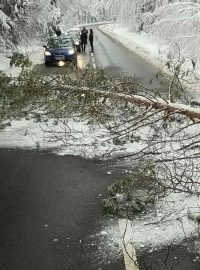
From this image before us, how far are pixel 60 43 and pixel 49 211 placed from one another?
802 inches

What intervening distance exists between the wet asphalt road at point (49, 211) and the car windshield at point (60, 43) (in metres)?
16.6

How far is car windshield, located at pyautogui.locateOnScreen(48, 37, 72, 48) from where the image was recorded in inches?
1009

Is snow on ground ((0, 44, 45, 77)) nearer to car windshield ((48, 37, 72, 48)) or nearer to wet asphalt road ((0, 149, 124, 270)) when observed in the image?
car windshield ((48, 37, 72, 48))

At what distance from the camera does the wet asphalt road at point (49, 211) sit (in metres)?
5.64

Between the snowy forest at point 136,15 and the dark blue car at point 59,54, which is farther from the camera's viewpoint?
the dark blue car at point 59,54

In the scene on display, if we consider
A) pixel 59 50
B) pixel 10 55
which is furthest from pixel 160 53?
pixel 10 55

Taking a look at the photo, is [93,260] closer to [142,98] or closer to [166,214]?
[166,214]

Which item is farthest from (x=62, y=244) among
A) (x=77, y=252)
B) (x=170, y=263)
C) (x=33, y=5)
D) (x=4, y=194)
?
(x=33, y=5)

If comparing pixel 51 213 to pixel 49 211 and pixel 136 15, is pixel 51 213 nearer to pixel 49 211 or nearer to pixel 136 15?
pixel 49 211

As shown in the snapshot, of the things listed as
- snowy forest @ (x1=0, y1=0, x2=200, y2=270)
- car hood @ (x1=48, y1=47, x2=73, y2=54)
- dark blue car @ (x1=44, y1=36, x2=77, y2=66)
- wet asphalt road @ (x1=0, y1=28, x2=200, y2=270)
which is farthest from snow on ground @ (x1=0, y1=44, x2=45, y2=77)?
wet asphalt road @ (x1=0, y1=28, x2=200, y2=270)

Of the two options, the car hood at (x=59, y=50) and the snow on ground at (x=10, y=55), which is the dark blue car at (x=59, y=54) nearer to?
the car hood at (x=59, y=50)

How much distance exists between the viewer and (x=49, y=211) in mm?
6984

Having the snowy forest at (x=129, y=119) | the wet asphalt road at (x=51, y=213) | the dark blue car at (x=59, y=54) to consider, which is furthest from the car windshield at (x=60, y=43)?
the wet asphalt road at (x=51, y=213)

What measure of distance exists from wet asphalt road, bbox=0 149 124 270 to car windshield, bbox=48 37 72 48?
16.6m
